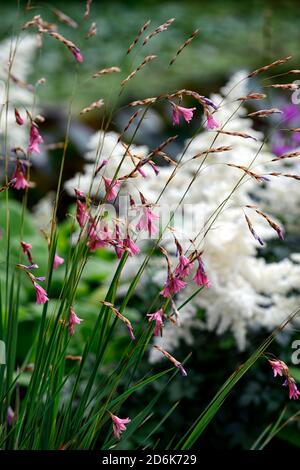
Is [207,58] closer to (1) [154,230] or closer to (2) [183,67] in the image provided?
(2) [183,67]

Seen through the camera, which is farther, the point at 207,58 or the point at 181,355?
the point at 207,58

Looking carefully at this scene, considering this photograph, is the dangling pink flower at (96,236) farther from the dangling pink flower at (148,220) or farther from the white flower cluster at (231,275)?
the white flower cluster at (231,275)

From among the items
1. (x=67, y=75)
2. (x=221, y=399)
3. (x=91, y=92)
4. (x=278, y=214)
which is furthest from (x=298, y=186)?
(x=67, y=75)

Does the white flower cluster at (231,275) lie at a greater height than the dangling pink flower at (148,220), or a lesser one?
lesser

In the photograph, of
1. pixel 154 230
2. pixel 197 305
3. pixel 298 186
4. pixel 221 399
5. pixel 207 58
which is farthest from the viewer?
pixel 207 58

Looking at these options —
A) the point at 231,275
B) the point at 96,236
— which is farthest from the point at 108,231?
the point at 231,275

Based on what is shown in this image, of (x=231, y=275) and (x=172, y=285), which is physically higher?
(x=172, y=285)

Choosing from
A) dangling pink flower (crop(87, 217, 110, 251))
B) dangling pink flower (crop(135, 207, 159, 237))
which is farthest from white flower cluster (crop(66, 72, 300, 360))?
dangling pink flower (crop(135, 207, 159, 237))

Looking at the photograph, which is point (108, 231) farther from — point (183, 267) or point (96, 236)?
point (183, 267)

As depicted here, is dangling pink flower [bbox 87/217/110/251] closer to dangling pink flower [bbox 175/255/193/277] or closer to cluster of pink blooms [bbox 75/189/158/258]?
cluster of pink blooms [bbox 75/189/158/258]

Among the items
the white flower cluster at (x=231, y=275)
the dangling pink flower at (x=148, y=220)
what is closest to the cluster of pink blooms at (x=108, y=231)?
the dangling pink flower at (x=148, y=220)

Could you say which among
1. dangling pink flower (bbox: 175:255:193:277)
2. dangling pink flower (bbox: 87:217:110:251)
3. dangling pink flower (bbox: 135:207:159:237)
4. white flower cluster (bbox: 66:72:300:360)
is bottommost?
white flower cluster (bbox: 66:72:300:360)
